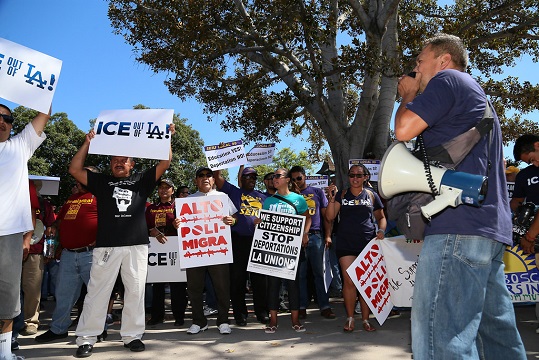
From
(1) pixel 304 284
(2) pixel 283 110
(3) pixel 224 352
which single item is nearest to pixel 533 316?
(1) pixel 304 284

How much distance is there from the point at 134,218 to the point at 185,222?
120 centimetres

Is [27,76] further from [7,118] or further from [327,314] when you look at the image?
[327,314]

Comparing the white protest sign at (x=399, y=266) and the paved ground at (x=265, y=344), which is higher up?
the white protest sign at (x=399, y=266)

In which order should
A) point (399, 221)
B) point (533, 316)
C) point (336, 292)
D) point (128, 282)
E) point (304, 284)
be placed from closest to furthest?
point (399, 221), point (128, 282), point (533, 316), point (304, 284), point (336, 292)

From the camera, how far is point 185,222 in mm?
7062

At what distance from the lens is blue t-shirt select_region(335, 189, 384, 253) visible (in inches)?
270

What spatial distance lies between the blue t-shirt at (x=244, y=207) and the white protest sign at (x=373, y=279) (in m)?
1.80

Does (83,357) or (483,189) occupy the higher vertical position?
(483,189)

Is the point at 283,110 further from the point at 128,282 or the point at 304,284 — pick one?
the point at 128,282

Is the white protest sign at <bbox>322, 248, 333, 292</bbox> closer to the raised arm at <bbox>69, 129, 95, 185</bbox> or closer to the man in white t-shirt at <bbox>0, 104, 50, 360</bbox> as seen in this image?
the raised arm at <bbox>69, 129, 95, 185</bbox>

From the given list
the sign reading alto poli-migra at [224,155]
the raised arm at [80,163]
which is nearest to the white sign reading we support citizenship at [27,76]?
the raised arm at [80,163]

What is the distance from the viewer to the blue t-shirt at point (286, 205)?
7.08 meters

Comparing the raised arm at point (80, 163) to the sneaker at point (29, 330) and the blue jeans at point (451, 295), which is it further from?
the blue jeans at point (451, 295)

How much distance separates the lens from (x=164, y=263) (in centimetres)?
780
